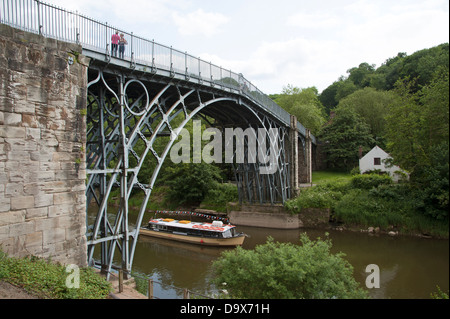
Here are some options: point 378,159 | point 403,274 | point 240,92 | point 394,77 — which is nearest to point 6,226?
point 240,92

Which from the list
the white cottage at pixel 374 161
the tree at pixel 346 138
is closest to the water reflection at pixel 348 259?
the white cottage at pixel 374 161

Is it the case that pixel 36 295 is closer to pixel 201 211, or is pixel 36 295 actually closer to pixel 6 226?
pixel 6 226

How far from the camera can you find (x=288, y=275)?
6.79 meters

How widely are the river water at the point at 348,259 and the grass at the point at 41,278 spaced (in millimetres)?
5325

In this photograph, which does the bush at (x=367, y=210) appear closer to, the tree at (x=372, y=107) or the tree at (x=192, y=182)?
the tree at (x=192, y=182)

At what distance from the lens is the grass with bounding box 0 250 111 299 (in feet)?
20.5

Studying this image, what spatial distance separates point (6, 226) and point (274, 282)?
18.2 ft

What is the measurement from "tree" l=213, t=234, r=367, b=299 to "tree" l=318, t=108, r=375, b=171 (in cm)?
3146

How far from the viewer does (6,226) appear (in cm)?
677

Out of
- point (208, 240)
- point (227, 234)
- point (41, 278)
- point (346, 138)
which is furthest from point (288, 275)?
point (346, 138)

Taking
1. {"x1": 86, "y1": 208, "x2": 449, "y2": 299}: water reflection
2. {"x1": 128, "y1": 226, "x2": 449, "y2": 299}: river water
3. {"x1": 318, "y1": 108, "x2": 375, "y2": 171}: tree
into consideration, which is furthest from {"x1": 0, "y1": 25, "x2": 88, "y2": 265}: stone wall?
{"x1": 318, "y1": 108, "x2": 375, "y2": 171}: tree

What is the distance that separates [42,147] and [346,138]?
118ft

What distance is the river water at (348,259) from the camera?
12.9 metres

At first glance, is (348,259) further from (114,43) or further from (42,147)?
(42,147)
